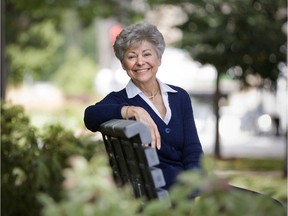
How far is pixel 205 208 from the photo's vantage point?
253 centimetres

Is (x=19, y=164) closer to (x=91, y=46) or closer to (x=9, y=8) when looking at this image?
(x=9, y=8)

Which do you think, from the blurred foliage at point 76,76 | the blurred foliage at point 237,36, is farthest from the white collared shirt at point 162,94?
the blurred foliage at point 76,76

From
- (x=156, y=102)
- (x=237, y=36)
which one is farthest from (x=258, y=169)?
(x=156, y=102)

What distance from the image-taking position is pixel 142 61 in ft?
13.3

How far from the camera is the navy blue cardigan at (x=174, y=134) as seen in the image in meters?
4.04

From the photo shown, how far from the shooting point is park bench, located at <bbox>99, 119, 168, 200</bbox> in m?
3.39

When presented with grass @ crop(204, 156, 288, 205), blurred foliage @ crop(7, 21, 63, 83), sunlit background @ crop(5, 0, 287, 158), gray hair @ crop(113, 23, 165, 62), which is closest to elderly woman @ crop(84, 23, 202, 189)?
gray hair @ crop(113, 23, 165, 62)

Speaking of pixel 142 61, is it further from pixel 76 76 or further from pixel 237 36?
pixel 76 76

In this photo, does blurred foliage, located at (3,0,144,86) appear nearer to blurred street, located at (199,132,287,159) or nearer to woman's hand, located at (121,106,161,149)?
blurred street, located at (199,132,287,159)

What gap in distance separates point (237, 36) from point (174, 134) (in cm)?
1424

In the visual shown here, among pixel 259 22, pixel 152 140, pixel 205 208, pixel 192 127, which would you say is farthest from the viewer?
pixel 259 22

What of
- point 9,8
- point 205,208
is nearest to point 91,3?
point 9,8

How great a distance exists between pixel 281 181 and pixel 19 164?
7895 mm

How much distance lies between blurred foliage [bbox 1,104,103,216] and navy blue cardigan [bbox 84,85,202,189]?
3.44 meters
